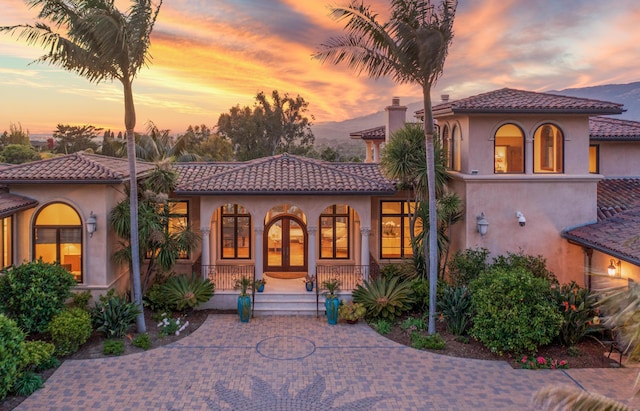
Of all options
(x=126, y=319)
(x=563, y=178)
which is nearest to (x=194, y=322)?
(x=126, y=319)

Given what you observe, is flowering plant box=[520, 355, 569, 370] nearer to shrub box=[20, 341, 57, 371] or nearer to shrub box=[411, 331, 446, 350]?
shrub box=[411, 331, 446, 350]

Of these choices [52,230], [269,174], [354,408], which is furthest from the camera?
[269,174]

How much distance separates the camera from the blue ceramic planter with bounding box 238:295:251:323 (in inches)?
600

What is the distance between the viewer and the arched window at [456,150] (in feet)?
54.3

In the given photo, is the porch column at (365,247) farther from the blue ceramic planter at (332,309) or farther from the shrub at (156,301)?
the shrub at (156,301)

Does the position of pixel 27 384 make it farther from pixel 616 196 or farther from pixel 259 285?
pixel 616 196

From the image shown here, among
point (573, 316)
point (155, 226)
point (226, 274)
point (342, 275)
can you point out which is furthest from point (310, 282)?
point (573, 316)

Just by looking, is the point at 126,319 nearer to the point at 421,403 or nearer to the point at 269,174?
the point at 269,174

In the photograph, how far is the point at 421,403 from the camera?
1005 centimetres

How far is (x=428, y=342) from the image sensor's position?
520 inches

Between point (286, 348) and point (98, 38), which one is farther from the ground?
point (98, 38)

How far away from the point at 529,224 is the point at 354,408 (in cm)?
918

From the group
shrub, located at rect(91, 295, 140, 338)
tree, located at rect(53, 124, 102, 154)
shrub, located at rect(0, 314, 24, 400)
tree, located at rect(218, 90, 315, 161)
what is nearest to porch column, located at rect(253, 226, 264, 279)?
shrub, located at rect(91, 295, 140, 338)

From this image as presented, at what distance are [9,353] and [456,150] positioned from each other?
1406 cm
